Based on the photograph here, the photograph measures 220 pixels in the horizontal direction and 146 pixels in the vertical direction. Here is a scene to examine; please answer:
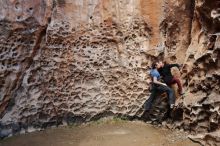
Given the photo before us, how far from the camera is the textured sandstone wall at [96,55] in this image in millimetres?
7422

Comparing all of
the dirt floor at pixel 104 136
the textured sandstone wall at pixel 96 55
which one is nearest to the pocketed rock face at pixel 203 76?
the textured sandstone wall at pixel 96 55

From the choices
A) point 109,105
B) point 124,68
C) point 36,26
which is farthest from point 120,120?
point 36,26

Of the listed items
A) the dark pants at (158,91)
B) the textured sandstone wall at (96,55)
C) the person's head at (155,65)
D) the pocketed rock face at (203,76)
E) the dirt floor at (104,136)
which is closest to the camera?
the pocketed rock face at (203,76)

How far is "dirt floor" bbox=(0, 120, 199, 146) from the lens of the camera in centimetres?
707

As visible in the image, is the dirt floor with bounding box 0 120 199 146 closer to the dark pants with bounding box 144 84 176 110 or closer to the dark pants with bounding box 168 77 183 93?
the dark pants with bounding box 144 84 176 110

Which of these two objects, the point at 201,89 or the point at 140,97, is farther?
the point at 140,97

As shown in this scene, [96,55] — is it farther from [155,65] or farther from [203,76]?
[203,76]

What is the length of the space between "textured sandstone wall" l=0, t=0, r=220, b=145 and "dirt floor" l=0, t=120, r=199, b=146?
0.26 metres

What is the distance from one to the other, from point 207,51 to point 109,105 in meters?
2.34

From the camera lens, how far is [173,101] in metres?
8.00

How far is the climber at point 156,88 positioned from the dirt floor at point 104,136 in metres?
0.45

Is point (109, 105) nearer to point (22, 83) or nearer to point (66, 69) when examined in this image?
point (66, 69)

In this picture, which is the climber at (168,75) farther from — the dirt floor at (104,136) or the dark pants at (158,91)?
the dirt floor at (104,136)

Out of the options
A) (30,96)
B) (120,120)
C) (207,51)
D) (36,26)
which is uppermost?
(36,26)
